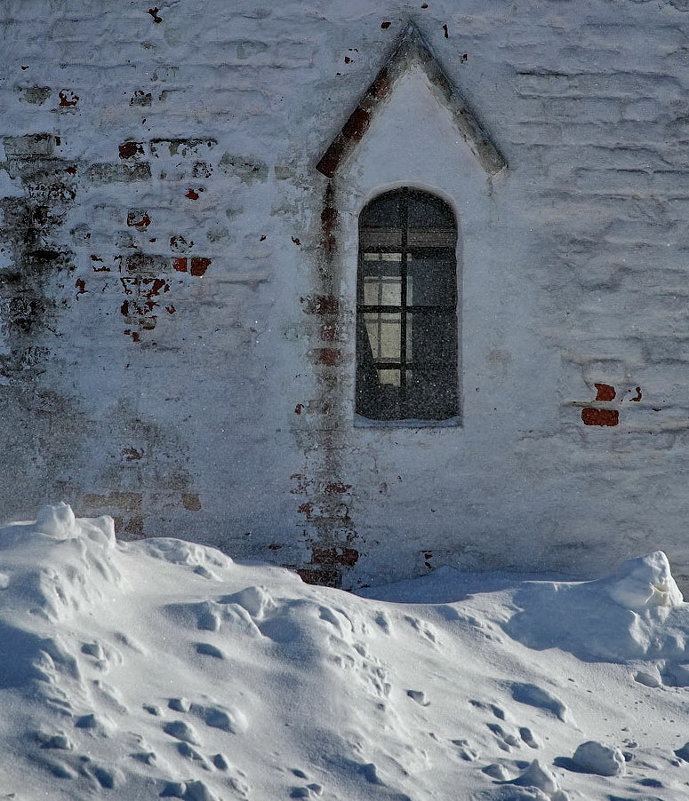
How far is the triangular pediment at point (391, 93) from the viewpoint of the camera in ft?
15.0

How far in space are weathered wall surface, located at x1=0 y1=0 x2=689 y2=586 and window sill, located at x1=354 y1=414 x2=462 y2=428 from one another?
43mm

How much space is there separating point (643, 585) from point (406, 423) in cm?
127

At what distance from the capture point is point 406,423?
4711mm

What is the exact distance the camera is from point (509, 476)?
184 inches

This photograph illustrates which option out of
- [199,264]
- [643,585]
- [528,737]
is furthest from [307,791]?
[199,264]

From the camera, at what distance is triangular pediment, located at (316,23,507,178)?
456 centimetres

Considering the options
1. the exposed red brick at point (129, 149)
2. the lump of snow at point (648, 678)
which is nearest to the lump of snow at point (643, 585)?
the lump of snow at point (648, 678)

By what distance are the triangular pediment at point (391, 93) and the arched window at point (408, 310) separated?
310 millimetres

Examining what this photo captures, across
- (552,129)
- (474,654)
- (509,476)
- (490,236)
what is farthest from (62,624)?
(552,129)

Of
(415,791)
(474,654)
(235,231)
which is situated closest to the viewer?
(415,791)

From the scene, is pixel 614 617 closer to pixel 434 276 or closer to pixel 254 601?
pixel 254 601

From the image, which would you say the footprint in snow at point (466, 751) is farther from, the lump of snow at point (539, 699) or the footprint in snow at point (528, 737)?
the lump of snow at point (539, 699)

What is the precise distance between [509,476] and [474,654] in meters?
1.16

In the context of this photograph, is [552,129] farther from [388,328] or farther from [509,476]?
[509,476]
